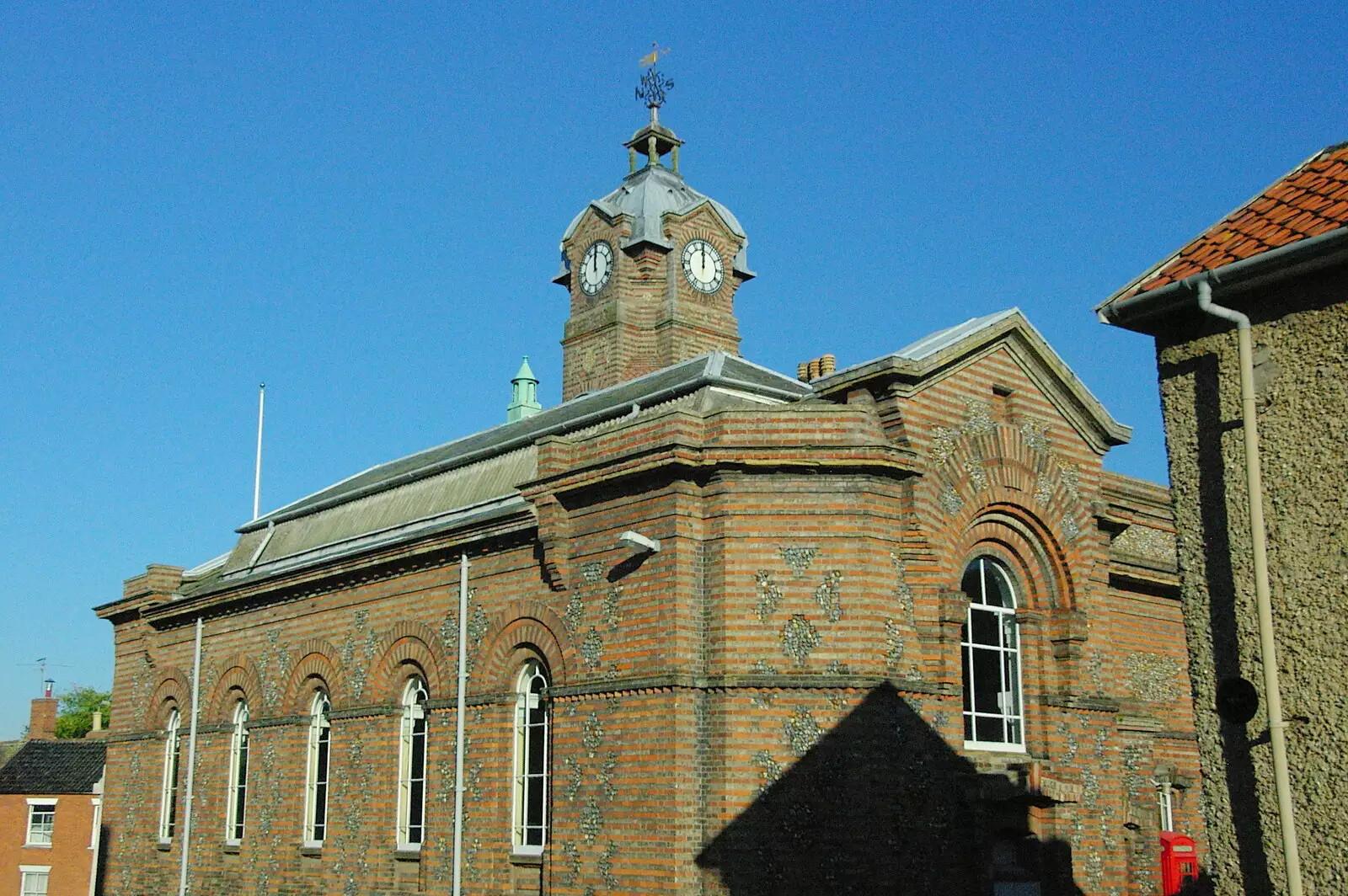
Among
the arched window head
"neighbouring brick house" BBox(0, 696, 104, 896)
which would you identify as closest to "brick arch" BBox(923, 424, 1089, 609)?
the arched window head

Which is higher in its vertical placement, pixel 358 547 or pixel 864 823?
pixel 358 547

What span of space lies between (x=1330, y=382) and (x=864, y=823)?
8564 millimetres

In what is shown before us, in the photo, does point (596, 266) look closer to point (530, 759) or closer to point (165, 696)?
point (165, 696)

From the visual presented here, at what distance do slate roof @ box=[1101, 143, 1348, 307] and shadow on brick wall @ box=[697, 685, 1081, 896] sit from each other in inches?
292

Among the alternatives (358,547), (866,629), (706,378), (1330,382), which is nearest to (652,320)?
(358,547)

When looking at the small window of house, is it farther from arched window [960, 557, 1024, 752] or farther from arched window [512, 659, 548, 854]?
arched window [960, 557, 1024, 752]

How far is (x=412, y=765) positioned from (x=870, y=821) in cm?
888

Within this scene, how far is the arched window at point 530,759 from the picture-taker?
64.5 ft

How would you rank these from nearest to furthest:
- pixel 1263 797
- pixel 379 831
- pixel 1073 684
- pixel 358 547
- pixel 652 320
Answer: pixel 1263 797, pixel 1073 684, pixel 379 831, pixel 358 547, pixel 652 320

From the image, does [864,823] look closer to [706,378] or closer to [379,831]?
[706,378]

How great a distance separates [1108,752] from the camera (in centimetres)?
1992

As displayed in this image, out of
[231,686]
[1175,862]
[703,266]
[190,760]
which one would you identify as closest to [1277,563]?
[1175,862]

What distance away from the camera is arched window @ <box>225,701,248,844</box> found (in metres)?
26.4

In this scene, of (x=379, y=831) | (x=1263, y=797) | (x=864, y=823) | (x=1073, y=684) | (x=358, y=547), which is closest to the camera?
(x=1263, y=797)
